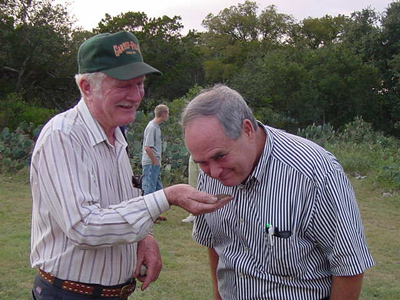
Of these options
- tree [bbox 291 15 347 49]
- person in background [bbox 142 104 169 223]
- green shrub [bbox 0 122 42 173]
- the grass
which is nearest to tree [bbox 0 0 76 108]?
green shrub [bbox 0 122 42 173]

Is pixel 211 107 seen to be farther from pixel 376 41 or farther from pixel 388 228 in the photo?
pixel 376 41

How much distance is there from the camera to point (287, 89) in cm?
2752

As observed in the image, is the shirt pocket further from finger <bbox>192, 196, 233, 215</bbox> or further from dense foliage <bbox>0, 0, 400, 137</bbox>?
dense foliage <bbox>0, 0, 400, 137</bbox>

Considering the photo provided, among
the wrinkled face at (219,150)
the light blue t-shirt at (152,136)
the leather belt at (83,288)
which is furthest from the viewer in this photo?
the light blue t-shirt at (152,136)

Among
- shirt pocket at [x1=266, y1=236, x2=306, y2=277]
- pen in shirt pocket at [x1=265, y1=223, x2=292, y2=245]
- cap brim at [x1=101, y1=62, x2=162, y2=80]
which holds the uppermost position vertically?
cap brim at [x1=101, y1=62, x2=162, y2=80]

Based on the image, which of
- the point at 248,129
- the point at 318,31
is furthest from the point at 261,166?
the point at 318,31

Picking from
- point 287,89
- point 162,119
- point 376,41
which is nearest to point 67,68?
point 287,89

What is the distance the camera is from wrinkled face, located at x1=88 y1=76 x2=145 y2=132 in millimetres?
2510

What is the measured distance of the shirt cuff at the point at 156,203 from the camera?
230cm

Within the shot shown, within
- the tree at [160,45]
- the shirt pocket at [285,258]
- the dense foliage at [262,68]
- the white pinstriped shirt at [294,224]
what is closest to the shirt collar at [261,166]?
the white pinstriped shirt at [294,224]

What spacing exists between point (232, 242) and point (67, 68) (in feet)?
81.6

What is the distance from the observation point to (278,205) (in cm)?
225

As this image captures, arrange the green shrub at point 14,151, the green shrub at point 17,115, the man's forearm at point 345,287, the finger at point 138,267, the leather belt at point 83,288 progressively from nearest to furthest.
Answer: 1. the man's forearm at point 345,287
2. the leather belt at point 83,288
3. the finger at point 138,267
4. the green shrub at point 14,151
5. the green shrub at point 17,115

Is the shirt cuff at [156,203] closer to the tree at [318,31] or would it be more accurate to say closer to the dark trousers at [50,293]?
the dark trousers at [50,293]
